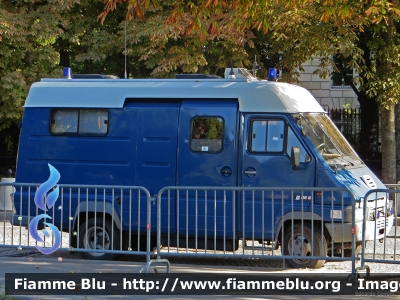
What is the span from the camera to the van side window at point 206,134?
1127 cm

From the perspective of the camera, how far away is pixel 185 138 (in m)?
11.4

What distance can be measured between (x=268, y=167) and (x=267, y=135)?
47 cm

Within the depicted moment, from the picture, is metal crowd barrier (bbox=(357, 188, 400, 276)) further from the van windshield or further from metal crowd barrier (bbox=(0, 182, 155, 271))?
metal crowd barrier (bbox=(0, 182, 155, 271))

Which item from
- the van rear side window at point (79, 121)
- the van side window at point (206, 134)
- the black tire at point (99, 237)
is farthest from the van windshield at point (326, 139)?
the black tire at point (99, 237)

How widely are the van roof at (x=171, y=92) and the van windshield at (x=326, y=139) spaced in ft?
0.53

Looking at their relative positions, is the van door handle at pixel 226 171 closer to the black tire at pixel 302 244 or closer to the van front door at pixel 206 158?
the van front door at pixel 206 158

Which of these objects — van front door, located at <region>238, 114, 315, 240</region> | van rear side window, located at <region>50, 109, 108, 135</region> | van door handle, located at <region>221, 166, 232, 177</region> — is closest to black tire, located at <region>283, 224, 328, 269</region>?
van front door, located at <region>238, 114, 315, 240</region>

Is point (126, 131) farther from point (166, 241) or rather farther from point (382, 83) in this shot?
point (382, 83)

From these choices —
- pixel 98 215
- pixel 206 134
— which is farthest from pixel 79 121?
pixel 206 134

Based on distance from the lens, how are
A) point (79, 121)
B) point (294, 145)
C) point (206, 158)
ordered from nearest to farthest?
1. point (294, 145)
2. point (206, 158)
3. point (79, 121)

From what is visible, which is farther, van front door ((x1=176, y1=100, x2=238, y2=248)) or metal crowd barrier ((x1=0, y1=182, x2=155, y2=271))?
metal crowd barrier ((x1=0, y1=182, x2=155, y2=271))

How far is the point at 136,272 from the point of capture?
9664 mm

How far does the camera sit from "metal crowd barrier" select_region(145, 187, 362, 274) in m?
9.98

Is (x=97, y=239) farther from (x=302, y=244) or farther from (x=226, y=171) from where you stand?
(x=302, y=244)
